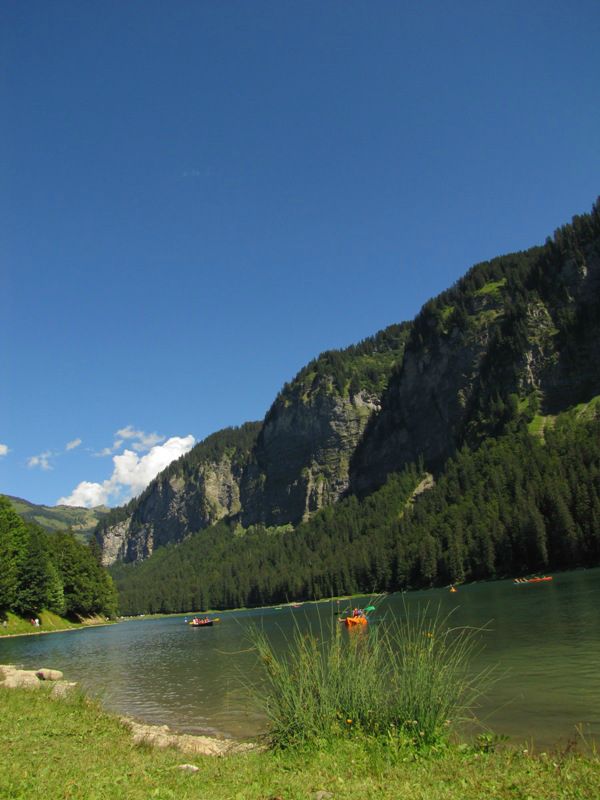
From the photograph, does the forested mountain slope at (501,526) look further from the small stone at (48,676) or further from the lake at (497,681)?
the small stone at (48,676)

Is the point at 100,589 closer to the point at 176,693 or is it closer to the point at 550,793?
the point at 176,693

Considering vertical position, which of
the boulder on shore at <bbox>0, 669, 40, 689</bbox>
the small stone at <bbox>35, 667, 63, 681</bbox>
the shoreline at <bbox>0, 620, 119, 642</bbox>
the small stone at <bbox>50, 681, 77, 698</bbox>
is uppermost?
the small stone at <bbox>50, 681, 77, 698</bbox>

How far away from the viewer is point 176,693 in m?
30.4

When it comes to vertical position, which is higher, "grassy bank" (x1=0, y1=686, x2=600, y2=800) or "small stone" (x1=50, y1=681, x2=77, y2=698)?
"grassy bank" (x1=0, y1=686, x2=600, y2=800)

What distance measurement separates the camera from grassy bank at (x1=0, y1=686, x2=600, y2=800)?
8.76 metres

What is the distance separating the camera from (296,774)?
1008cm

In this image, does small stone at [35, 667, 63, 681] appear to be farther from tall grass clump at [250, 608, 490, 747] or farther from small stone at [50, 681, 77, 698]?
tall grass clump at [250, 608, 490, 747]

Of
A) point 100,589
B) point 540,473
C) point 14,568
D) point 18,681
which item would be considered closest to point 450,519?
point 540,473

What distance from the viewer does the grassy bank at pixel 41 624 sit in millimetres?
76562

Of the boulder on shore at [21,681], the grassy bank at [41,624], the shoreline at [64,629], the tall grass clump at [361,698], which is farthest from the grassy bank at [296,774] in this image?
the grassy bank at [41,624]

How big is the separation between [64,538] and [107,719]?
345ft

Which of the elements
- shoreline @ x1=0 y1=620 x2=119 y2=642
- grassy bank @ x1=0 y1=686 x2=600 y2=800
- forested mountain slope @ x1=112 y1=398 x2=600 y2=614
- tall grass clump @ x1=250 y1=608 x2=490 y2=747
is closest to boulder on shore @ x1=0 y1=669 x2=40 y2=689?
grassy bank @ x1=0 y1=686 x2=600 y2=800

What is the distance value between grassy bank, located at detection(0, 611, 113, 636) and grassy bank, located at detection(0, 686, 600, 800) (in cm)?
7281

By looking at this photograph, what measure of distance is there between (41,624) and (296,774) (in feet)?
306
